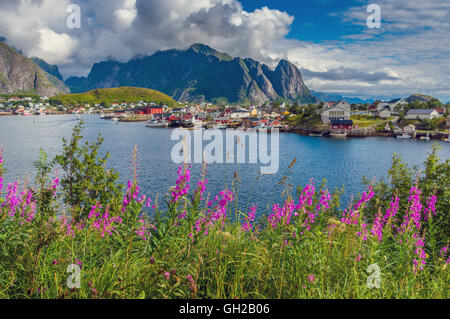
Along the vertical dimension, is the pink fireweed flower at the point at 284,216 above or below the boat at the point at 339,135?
below

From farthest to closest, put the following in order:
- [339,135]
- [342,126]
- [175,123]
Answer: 1. [175,123]
2. [342,126]
3. [339,135]

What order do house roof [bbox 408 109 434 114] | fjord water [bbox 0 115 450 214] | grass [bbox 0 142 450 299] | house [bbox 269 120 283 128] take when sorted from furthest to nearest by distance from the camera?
house [bbox 269 120 283 128], house roof [bbox 408 109 434 114], fjord water [bbox 0 115 450 214], grass [bbox 0 142 450 299]

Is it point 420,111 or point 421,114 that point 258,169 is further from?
point 420,111

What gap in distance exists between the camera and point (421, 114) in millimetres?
113188

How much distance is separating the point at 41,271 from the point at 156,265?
1323 mm

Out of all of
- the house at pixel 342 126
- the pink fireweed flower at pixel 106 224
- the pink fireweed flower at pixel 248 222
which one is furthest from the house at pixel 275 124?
the pink fireweed flower at pixel 106 224

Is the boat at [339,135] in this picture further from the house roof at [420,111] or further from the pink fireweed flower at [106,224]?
the pink fireweed flower at [106,224]

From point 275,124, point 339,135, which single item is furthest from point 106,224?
point 275,124

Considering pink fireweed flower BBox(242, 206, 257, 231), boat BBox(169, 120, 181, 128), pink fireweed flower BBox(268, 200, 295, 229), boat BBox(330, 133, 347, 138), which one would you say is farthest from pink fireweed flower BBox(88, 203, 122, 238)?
boat BBox(169, 120, 181, 128)

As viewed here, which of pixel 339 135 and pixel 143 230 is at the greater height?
pixel 339 135

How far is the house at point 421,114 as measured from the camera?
11050 centimetres

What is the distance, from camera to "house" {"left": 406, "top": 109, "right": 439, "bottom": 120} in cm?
11050

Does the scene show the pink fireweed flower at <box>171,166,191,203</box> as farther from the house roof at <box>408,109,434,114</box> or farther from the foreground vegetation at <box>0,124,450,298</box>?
the house roof at <box>408,109,434,114</box>

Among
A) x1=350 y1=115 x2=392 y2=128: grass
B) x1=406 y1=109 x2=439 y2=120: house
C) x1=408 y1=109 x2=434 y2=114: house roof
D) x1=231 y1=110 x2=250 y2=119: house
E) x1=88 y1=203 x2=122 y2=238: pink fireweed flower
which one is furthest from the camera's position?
x1=231 y1=110 x2=250 y2=119: house
